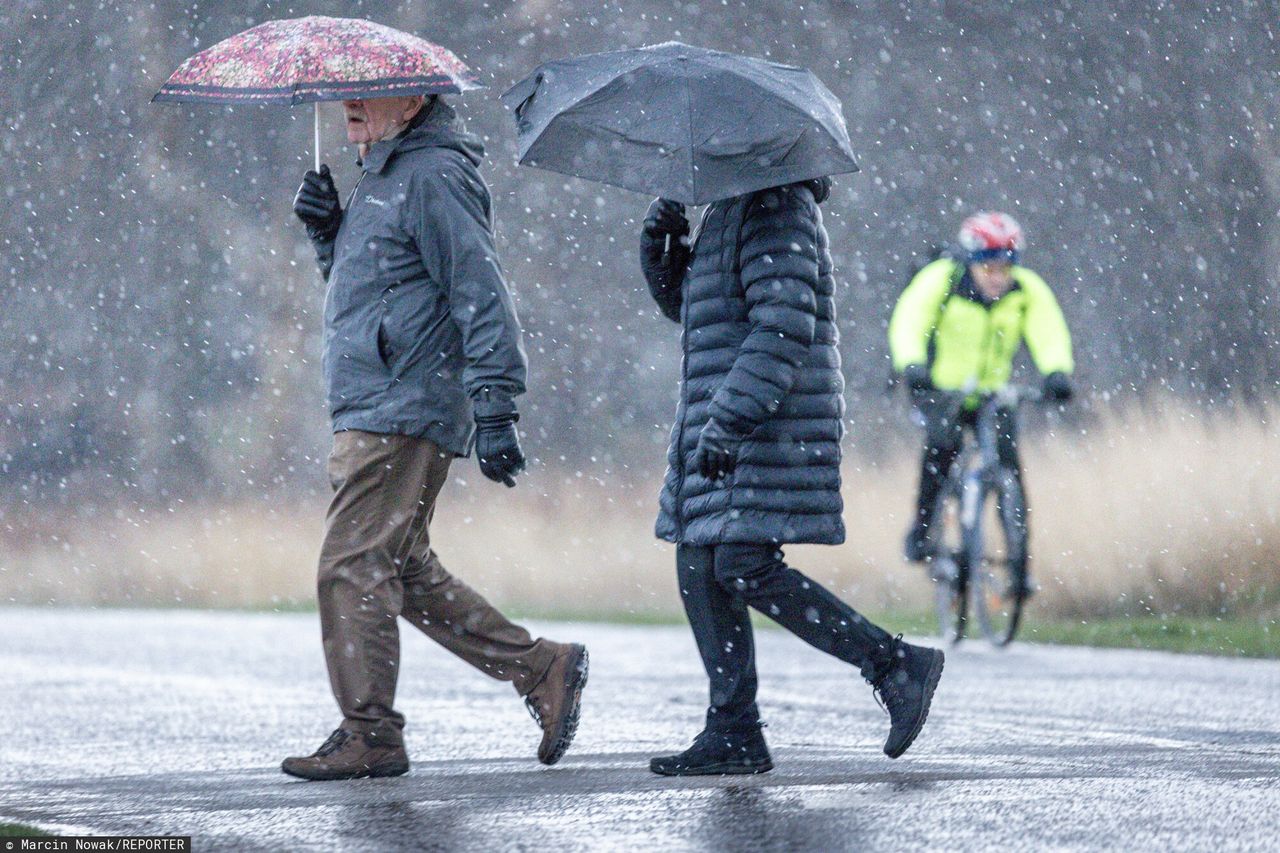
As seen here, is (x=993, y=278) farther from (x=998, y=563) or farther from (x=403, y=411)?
(x=403, y=411)

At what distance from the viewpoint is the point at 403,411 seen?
6.17m

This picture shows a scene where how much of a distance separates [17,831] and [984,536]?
6.75 meters

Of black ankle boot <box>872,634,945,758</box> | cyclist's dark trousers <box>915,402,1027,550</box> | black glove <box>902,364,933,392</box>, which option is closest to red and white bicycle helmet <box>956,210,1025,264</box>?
black glove <box>902,364,933,392</box>

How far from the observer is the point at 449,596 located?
6.46 metres

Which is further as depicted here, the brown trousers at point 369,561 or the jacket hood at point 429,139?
the jacket hood at point 429,139

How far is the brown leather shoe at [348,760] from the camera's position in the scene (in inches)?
241

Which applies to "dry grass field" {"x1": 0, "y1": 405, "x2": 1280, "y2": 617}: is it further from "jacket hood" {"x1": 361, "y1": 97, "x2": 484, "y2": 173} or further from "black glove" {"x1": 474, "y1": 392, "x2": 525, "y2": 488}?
"black glove" {"x1": 474, "y1": 392, "x2": 525, "y2": 488}

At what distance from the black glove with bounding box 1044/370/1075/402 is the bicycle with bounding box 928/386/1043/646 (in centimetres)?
8

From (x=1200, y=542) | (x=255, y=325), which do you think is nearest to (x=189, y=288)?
(x=255, y=325)

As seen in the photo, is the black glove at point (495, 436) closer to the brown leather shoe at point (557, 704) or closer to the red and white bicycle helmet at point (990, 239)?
the brown leather shoe at point (557, 704)

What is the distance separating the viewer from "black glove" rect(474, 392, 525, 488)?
239 inches

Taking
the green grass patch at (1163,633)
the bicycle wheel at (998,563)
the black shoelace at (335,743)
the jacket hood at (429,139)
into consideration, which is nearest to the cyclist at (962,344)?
the bicycle wheel at (998,563)

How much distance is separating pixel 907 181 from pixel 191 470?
7822 mm

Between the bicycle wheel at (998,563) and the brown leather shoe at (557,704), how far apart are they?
4908mm
